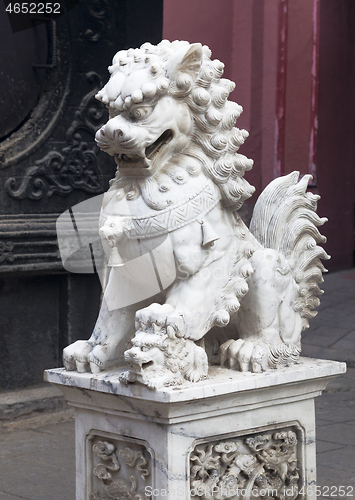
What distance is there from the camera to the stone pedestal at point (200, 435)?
2123mm

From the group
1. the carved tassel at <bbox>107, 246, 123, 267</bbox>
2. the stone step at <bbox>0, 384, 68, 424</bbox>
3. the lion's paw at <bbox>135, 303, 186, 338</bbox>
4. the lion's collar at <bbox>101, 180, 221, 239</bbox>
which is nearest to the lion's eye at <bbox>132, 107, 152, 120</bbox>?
the lion's collar at <bbox>101, 180, 221, 239</bbox>

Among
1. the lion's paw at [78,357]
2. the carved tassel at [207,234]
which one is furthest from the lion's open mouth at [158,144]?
the lion's paw at [78,357]

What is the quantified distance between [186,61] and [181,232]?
52cm

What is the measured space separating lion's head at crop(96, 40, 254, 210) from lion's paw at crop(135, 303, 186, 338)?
43 centimetres

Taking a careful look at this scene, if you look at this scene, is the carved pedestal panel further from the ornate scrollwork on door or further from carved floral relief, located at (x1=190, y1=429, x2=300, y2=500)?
carved floral relief, located at (x1=190, y1=429, x2=300, y2=500)

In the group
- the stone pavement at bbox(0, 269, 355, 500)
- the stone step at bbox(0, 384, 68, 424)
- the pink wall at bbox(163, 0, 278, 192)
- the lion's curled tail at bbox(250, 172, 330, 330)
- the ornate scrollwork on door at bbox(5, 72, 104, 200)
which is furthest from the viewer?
the pink wall at bbox(163, 0, 278, 192)

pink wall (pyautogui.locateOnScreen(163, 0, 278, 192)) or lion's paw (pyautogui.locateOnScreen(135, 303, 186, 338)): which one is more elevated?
pink wall (pyautogui.locateOnScreen(163, 0, 278, 192))

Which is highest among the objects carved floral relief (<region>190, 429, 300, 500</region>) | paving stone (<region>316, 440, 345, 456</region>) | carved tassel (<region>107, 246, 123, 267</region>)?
carved tassel (<region>107, 246, 123, 267</region>)

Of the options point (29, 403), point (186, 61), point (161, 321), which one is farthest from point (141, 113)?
point (29, 403)

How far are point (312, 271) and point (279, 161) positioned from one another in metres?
4.67

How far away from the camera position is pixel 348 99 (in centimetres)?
836

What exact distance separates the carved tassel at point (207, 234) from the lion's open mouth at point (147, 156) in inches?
10.1

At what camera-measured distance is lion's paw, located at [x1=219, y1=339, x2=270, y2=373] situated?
2334mm

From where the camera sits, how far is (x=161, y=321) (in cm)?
209
